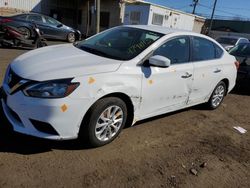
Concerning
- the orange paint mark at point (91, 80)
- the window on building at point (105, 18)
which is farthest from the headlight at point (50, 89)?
the window on building at point (105, 18)

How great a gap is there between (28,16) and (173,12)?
51.2ft

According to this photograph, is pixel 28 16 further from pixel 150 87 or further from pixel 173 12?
pixel 173 12

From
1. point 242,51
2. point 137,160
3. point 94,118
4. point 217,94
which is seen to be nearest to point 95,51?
point 94,118

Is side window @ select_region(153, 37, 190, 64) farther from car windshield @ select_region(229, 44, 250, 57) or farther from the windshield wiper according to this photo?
car windshield @ select_region(229, 44, 250, 57)

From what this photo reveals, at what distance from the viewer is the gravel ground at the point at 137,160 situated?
3.04m

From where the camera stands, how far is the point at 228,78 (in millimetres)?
5840

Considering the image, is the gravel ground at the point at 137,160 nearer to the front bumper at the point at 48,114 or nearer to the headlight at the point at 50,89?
the front bumper at the point at 48,114

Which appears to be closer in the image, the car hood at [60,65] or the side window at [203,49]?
the car hood at [60,65]

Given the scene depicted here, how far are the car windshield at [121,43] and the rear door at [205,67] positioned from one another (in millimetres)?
966

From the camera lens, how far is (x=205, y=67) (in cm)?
498

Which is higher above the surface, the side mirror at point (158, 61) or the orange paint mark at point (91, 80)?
the side mirror at point (158, 61)

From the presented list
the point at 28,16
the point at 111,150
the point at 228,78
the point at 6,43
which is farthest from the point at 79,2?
the point at 111,150

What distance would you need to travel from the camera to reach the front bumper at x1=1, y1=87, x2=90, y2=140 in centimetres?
308

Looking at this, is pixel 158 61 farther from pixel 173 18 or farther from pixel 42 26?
pixel 173 18
